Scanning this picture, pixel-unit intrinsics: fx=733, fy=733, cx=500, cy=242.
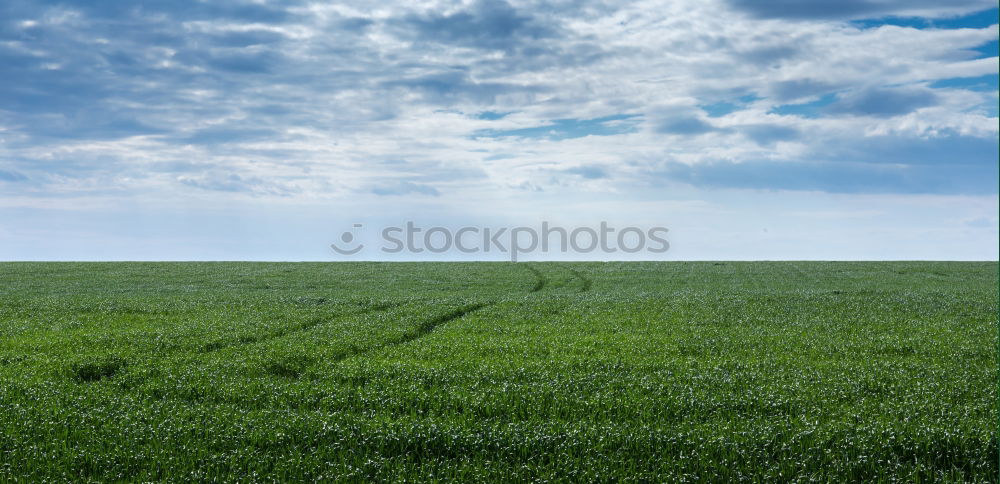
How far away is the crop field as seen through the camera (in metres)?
10.9

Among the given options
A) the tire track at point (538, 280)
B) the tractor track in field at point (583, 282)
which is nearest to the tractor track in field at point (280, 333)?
the tire track at point (538, 280)

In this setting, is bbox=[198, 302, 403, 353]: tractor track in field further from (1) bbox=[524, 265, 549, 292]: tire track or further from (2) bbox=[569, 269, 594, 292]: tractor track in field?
(2) bbox=[569, 269, 594, 292]: tractor track in field

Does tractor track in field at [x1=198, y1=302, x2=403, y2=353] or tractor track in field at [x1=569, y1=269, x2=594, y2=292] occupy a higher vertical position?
tractor track in field at [x1=569, y1=269, x2=594, y2=292]

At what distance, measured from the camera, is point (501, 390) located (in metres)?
14.4

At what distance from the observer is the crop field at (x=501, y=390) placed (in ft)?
35.8

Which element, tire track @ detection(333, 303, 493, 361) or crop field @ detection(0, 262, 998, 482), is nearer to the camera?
crop field @ detection(0, 262, 998, 482)

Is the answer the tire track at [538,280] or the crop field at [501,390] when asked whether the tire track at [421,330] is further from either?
the tire track at [538,280]

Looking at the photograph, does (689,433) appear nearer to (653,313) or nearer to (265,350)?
(265,350)

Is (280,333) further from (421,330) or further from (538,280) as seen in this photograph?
(538,280)

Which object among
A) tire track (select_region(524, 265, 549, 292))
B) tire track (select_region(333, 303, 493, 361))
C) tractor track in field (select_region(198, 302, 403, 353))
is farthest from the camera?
tire track (select_region(524, 265, 549, 292))

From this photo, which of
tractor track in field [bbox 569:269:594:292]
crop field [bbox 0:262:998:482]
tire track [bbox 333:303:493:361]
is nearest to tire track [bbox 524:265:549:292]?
tractor track in field [bbox 569:269:594:292]

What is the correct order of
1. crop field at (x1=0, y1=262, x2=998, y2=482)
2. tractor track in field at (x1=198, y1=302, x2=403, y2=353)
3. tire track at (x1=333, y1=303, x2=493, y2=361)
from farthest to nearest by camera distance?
tractor track in field at (x1=198, y1=302, x2=403, y2=353), tire track at (x1=333, y1=303, x2=493, y2=361), crop field at (x1=0, y1=262, x2=998, y2=482)

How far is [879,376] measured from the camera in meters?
15.9

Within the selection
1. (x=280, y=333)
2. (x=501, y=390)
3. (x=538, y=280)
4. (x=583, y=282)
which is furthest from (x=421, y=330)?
(x=583, y=282)
